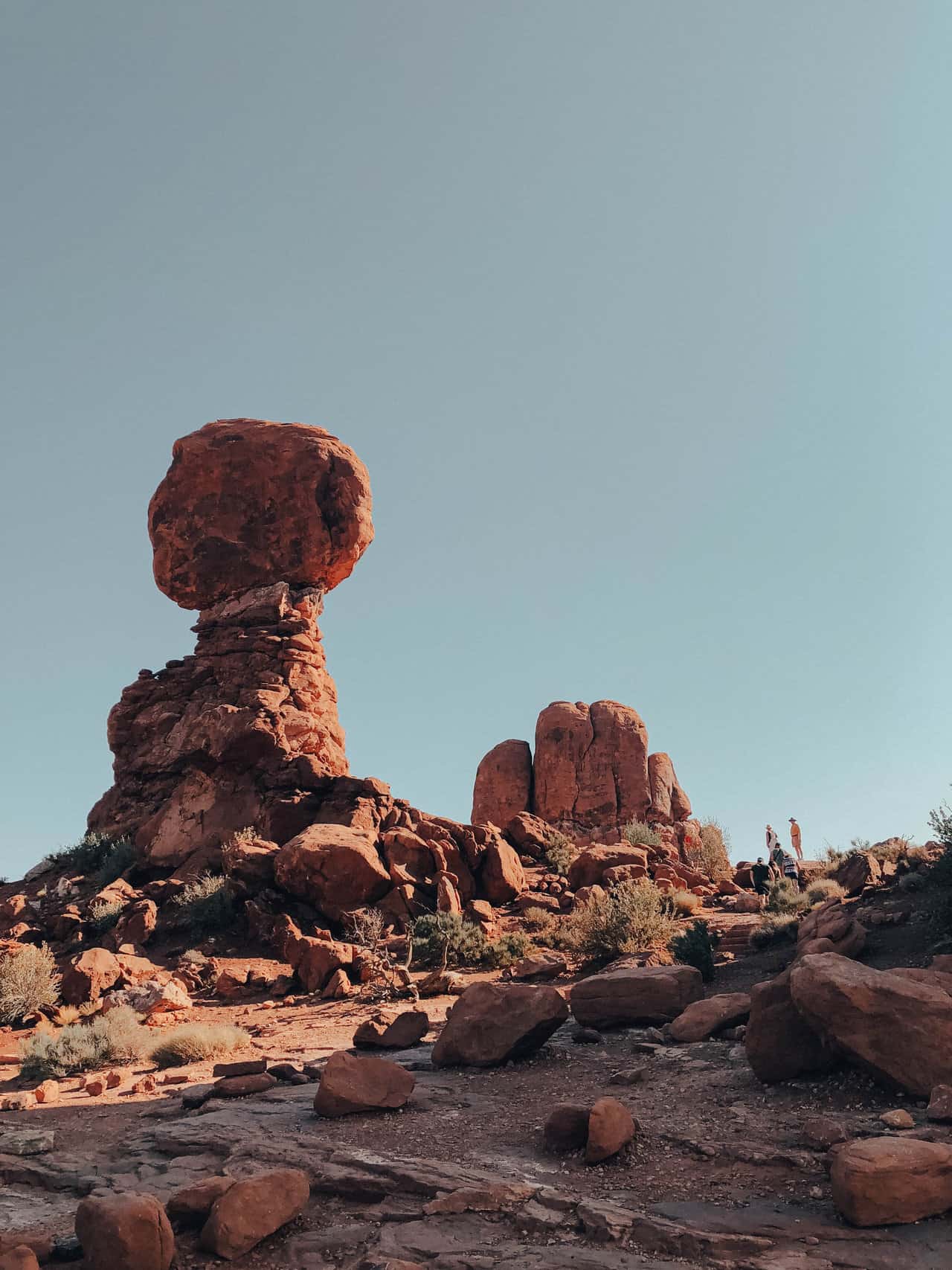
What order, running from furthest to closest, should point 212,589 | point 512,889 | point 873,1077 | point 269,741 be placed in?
point 212,589 < point 269,741 < point 512,889 < point 873,1077

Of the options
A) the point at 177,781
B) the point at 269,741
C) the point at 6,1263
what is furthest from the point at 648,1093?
the point at 177,781

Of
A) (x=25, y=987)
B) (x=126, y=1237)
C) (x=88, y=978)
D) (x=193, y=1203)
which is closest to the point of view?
(x=126, y=1237)

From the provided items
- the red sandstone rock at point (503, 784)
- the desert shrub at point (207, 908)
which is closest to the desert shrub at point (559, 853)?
the desert shrub at point (207, 908)

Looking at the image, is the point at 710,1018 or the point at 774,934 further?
the point at 774,934

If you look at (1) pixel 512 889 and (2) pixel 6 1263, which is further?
(1) pixel 512 889

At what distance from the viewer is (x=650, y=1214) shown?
4.73 metres

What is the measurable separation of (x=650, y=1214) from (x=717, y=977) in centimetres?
745

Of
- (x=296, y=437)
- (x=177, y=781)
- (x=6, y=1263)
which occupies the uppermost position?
(x=296, y=437)

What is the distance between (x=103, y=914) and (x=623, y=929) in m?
10.9

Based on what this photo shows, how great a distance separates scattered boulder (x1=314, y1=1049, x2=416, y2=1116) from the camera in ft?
23.2

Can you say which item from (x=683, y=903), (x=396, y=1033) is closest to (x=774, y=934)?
(x=683, y=903)

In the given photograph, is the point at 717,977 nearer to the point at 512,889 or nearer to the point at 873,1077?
the point at 873,1077

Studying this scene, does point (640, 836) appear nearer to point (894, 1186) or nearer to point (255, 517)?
point (255, 517)

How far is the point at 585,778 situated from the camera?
1247 inches
